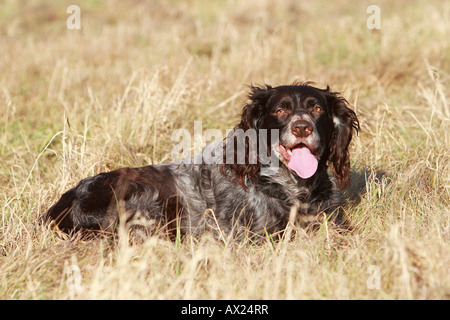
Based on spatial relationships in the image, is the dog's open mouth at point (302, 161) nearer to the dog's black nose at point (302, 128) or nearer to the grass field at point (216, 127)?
the dog's black nose at point (302, 128)

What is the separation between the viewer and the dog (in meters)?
3.74

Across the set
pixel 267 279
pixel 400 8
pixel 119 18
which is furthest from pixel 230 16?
pixel 267 279

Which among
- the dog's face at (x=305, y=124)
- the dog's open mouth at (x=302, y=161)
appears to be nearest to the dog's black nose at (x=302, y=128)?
the dog's face at (x=305, y=124)

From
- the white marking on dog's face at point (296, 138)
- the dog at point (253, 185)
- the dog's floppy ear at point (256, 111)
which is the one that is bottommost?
the dog at point (253, 185)

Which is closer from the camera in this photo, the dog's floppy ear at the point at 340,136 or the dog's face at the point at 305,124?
the dog's face at the point at 305,124

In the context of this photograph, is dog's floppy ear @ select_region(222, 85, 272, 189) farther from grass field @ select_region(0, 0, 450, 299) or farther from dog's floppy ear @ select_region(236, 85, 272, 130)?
grass field @ select_region(0, 0, 450, 299)

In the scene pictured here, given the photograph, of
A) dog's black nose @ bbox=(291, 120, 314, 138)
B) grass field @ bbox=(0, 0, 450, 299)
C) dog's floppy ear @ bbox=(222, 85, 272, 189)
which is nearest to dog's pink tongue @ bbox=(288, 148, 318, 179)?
dog's black nose @ bbox=(291, 120, 314, 138)

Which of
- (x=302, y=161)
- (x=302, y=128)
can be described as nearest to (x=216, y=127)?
(x=302, y=161)

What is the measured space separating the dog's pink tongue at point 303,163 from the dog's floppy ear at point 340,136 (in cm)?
30

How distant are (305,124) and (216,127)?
86.1 inches

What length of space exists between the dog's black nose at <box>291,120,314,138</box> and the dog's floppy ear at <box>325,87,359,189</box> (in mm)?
435

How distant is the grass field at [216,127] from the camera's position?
281 cm

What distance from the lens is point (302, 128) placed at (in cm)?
355
